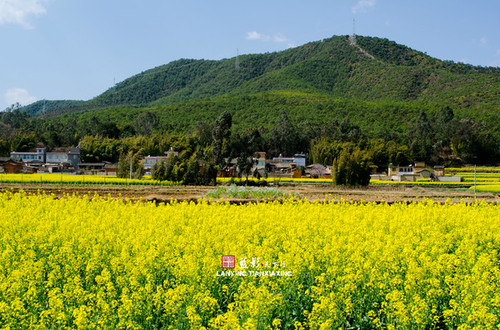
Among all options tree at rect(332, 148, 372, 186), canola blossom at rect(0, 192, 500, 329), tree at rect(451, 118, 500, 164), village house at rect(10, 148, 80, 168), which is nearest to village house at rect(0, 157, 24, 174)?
village house at rect(10, 148, 80, 168)

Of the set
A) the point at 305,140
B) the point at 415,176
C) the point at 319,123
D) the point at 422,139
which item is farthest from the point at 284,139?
the point at 415,176

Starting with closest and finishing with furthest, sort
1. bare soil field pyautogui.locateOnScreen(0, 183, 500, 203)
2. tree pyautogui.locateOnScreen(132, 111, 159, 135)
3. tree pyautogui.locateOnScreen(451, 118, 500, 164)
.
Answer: bare soil field pyautogui.locateOnScreen(0, 183, 500, 203) < tree pyautogui.locateOnScreen(451, 118, 500, 164) < tree pyautogui.locateOnScreen(132, 111, 159, 135)

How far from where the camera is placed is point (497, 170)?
234ft

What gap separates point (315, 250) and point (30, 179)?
3530cm

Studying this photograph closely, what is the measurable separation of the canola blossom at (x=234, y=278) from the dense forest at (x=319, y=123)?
1226 inches

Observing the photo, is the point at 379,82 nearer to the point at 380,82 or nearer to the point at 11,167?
the point at 380,82

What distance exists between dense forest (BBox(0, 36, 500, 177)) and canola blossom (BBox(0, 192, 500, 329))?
31144 millimetres

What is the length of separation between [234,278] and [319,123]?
4246 inches

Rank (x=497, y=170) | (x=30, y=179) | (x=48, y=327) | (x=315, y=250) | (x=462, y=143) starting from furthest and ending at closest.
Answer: (x=462, y=143) < (x=497, y=170) < (x=30, y=179) < (x=315, y=250) < (x=48, y=327)

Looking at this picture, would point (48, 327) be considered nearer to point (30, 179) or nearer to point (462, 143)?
point (30, 179)

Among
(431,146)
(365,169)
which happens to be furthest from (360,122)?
(365,169)

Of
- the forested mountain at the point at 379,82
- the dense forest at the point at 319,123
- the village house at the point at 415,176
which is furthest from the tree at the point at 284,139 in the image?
the forested mountain at the point at 379,82

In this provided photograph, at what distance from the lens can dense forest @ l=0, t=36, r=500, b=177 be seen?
263 ft

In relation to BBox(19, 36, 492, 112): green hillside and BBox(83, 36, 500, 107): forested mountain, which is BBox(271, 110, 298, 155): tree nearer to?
BBox(19, 36, 492, 112): green hillside
